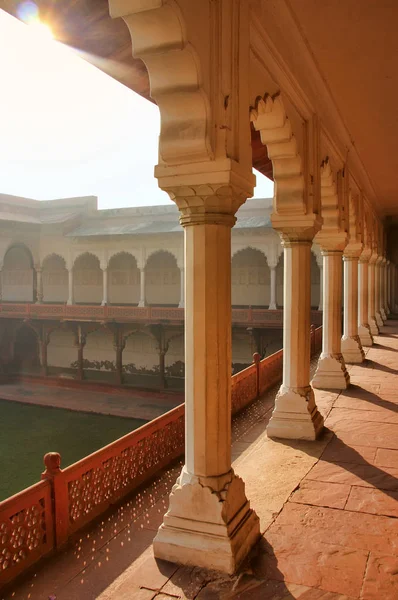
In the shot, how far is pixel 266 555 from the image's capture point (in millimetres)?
2910

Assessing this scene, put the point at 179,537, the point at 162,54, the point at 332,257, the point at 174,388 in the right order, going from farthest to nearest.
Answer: the point at 174,388 → the point at 332,257 → the point at 179,537 → the point at 162,54

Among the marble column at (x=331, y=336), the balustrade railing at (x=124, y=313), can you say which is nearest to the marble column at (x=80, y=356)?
the balustrade railing at (x=124, y=313)

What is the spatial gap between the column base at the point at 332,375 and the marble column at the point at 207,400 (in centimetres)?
411

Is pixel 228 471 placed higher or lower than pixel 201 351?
lower

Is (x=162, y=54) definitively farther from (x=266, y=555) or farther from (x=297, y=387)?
(x=297, y=387)

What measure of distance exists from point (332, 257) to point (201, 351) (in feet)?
15.1

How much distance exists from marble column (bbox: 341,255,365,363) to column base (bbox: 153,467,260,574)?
6311 mm

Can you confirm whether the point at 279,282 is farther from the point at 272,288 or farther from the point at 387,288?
the point at 387,288

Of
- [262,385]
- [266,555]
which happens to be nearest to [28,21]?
[266,555]

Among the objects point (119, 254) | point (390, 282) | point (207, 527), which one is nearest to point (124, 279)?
point (119, 254)

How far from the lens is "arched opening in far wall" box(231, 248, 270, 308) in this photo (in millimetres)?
18703

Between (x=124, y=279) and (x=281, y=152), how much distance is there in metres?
16.4

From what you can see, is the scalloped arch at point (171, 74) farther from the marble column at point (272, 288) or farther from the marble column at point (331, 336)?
the marble column at point (272, 288)

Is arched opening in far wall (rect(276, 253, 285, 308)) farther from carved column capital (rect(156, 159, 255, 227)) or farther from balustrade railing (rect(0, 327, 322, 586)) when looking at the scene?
carved column capital (rect(156, 159, 255, 227))
